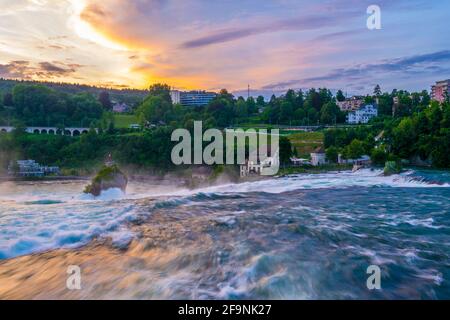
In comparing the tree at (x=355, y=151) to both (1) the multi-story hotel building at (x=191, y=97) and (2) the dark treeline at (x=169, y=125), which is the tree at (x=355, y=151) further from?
(1) the multi-story hotel building at (x=191, y=97)

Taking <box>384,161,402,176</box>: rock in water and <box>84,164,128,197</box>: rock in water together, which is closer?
<box>84,164,128,197</box>: rock in water

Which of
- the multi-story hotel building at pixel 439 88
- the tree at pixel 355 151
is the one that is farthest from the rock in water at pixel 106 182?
the multi-story hotel building at pixel 439 88

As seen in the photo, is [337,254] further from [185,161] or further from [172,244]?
[185,161]

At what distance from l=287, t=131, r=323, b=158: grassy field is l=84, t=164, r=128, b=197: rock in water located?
86.2ft

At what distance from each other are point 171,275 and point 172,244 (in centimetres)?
210

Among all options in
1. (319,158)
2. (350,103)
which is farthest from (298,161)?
(350,103)

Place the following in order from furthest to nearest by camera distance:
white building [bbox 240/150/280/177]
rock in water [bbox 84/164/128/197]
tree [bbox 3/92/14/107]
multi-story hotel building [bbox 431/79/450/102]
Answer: multi-story hotel building [bbox 431/79/450/102] → tree [bbox 3/92/14/107] → white building [bbox 240/150/280/177] → rock in water [bbox 84/164/128/197]

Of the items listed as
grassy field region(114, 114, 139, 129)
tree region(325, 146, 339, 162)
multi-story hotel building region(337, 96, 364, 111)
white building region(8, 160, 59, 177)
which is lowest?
white building region(8, 160, 59, 177)

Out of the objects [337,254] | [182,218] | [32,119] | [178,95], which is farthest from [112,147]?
[178,95]

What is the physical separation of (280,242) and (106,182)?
77.4 ft

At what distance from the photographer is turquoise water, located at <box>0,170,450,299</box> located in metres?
6.28

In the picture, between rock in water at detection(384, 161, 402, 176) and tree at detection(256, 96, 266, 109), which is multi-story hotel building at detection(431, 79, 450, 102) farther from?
rock in water at detection(384, 161, 402, 176)

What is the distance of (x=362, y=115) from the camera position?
82.3 metres

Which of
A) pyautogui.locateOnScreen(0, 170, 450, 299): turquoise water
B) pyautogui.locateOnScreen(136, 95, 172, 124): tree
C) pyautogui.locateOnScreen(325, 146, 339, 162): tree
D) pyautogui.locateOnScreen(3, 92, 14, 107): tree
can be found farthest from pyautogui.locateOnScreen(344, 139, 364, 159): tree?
pyautogui.locateOnScreen(3, 92, 14, 107): tree
